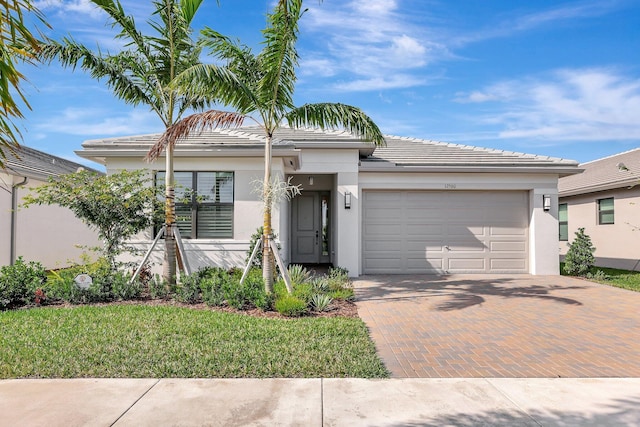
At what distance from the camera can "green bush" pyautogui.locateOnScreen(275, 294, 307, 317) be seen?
22.1ft

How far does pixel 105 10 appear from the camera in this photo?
26.5 ft

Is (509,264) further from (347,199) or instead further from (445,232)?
(347,199)

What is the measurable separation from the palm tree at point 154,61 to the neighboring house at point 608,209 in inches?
549

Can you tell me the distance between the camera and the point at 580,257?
484 inches

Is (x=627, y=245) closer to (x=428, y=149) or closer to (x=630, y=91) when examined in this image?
(x=630, y=91)

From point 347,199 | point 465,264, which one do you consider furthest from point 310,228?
point 465,264

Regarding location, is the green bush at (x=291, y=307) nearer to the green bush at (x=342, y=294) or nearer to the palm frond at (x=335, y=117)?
the green bush at (x=342, y=294)

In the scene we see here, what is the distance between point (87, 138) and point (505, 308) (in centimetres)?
1126

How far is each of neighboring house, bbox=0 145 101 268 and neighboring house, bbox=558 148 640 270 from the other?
18.7 m

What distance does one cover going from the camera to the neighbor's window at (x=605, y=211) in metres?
15.5

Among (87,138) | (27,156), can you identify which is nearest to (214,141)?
(87,138)

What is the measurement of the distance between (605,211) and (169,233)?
16.5m

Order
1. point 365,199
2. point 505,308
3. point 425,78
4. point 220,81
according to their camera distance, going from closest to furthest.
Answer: point 220,81, point 505,308, point 425,78, point 365,199

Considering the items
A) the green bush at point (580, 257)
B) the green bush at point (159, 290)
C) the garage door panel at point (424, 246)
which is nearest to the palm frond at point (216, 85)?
the green bush at point (159, 290)
